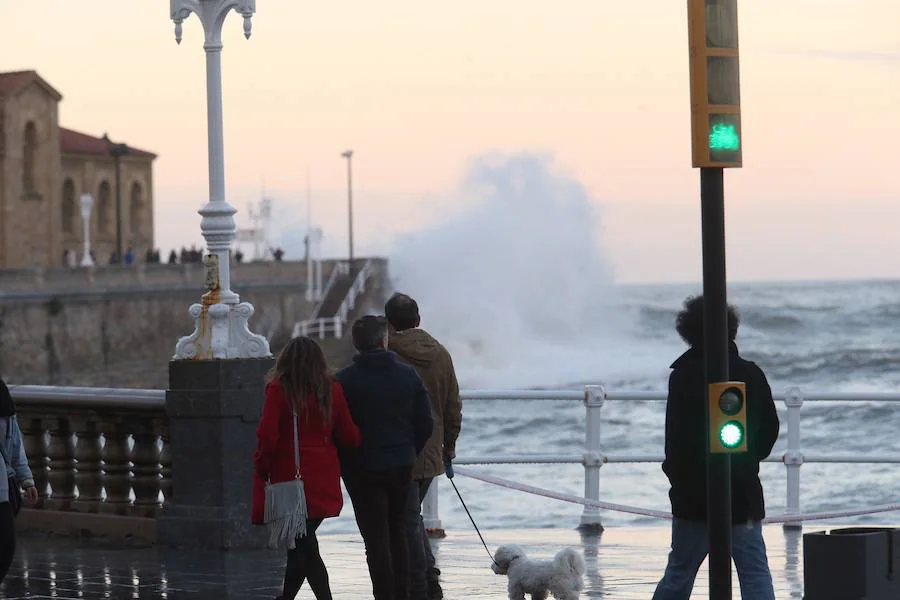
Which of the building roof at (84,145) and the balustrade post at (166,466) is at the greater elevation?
the building roof at (84,145)

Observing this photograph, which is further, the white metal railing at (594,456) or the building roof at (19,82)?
the building roof at (19,82)

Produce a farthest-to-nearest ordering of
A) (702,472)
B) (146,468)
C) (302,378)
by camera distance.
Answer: (146,468) < (302,378) < (702,472)

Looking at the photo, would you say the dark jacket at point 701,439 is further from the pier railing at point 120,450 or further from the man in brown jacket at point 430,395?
the pier railing at point 120,450

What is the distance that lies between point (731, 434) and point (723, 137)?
124cm

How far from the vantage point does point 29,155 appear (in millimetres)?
89875

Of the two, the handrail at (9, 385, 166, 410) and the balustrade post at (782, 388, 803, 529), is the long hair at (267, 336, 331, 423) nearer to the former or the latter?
the handrail at (9, 385, 166, 410)

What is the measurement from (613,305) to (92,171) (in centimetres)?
3108

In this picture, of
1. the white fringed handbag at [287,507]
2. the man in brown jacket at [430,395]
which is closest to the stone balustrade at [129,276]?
the man in brown jacket at [430,395]

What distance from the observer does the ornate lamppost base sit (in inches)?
468

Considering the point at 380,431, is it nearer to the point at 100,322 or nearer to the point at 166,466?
the point at 166,466

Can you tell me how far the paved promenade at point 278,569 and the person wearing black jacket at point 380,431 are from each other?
4.37ft

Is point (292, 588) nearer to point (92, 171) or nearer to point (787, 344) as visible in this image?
point (787, 344)

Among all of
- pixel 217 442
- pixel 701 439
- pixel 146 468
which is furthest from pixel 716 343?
pixel 146 468

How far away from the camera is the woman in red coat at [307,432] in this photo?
27.0ft
